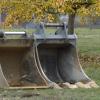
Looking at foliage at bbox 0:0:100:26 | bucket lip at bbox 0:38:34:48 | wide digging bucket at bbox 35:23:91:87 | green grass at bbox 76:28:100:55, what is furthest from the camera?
green grass at bbox 76:28:100:55

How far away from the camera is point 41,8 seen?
1758 centimetres

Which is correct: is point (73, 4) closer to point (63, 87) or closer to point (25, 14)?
point (25, 14)

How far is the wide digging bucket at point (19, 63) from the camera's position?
37.5ft

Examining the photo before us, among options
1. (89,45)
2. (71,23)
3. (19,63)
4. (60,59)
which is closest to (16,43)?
(19,63)

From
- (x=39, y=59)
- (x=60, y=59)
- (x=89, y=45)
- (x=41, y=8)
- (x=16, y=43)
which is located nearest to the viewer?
(x=16, y=43)

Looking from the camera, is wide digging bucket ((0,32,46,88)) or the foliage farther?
the foliage

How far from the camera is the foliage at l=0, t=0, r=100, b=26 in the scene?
16938mm

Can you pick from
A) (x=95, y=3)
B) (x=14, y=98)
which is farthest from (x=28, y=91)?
(x=95, y=3)

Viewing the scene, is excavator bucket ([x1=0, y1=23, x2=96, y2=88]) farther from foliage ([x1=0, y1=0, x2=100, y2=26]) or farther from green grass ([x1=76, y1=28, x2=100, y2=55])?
green grass ([x1=76, y1=28, x2=100, y2=55])

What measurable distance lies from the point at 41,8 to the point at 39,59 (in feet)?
17.9

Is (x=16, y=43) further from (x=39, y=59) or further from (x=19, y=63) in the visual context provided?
(x=39, y=59)

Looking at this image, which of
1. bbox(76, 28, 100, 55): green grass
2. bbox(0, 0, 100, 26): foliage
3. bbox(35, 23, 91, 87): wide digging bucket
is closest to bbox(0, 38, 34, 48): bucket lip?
bbox(35, 23, 91, 87): wide digging bucket

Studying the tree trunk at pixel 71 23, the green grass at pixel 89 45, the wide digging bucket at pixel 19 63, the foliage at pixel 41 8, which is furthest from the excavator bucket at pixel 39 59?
the green grass at pixel 89 45

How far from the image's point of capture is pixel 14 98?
9.43m
